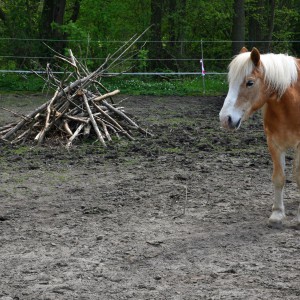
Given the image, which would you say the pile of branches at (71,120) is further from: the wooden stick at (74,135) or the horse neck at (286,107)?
the horse neck at (286,107)

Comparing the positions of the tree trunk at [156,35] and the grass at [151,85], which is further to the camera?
the tree trunk at [156,35]

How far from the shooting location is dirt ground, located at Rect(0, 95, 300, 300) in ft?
15.4

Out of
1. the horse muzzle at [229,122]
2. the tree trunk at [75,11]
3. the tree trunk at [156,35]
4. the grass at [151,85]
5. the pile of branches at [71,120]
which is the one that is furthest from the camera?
the tree trunk at [75,11]

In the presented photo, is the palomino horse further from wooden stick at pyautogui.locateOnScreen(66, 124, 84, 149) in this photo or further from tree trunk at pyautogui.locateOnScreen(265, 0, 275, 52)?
tree trunk at pyautogui.locateOnScreen(265, 0, 275, 52)

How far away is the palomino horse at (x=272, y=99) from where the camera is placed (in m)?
5.85

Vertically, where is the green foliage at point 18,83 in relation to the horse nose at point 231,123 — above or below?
below

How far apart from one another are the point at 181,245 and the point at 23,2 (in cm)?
1900

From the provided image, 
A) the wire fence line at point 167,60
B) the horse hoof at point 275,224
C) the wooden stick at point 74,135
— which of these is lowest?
the horse hoof at point 275,224

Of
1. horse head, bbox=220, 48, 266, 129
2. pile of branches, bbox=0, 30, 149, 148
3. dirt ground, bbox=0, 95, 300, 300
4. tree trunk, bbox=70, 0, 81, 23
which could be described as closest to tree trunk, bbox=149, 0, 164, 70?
tree trunk, bbox=70, 0, 81, 23

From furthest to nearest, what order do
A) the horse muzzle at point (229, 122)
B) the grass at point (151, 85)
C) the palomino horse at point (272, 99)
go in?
the grass at point (151, 85)
the palomino horse at point (272, 99)
the horse muzzle at point (229, 122)

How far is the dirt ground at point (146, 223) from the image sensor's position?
15.4 feet

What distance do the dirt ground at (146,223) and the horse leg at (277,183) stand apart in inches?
4.1

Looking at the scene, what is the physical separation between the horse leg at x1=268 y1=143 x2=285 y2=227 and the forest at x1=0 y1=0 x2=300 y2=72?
1481 cm

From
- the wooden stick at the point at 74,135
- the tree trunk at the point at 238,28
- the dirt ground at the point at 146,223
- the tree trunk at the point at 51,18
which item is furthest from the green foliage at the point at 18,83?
the dirt ground at the point at 146,223
